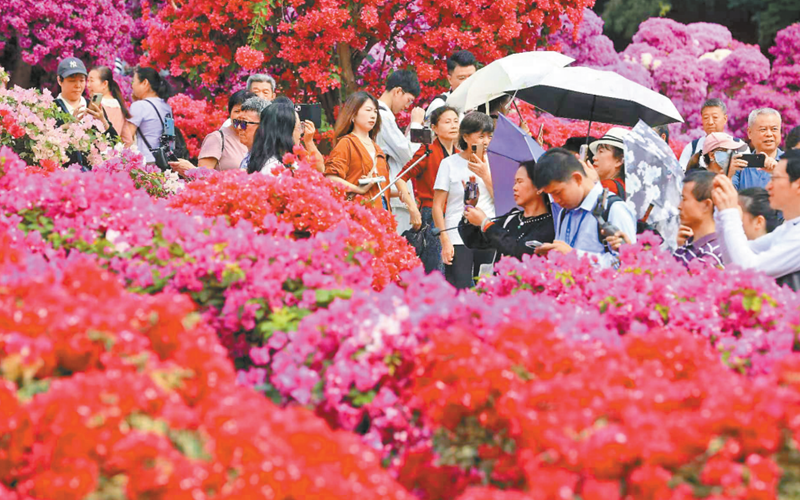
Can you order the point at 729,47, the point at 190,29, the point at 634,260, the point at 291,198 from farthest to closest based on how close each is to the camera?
the point at 729,47
the point at 190,29
the point at 291,198
the point at 634,260

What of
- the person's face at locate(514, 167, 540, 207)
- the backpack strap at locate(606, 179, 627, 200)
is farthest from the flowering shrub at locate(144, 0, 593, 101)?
the person's face at locate(514, 167, 540, 207)

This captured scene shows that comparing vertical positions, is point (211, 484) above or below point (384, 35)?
below

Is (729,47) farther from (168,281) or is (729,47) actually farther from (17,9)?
(168,281)

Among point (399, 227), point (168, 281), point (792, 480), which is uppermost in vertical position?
point (792, 480)

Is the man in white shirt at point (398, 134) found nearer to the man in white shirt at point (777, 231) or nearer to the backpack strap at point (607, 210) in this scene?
the backpack strap at point (607, 210)

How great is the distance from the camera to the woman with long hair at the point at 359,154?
20.5 ft

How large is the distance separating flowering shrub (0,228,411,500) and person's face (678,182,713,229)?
2.93 m

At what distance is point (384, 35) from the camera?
9.51m

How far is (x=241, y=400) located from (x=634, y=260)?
7.09ft

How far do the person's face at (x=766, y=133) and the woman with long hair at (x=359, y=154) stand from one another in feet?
9.02

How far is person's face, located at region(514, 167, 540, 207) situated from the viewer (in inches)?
197

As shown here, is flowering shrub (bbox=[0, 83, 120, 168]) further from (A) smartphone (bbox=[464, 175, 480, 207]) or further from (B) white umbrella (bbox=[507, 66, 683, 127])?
(B) white umbrella (bbox=[507, 66, 683, 127])

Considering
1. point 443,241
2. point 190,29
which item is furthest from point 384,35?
point 443,241

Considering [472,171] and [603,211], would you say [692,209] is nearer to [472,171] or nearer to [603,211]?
[603,211]
